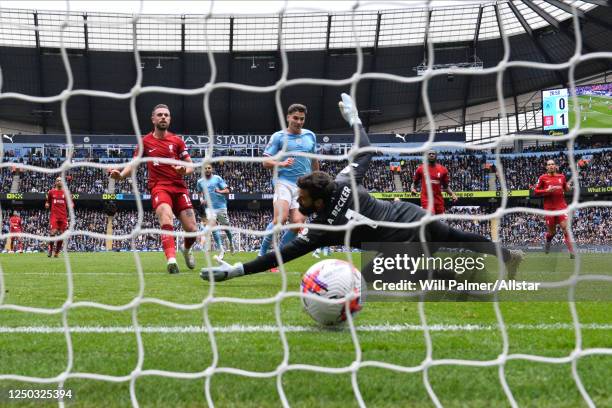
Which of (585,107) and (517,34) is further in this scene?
(517,34)

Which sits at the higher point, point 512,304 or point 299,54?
point 299,54

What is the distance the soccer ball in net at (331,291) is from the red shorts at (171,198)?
12.3ft

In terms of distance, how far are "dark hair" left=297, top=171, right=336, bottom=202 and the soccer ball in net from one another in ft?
2.04

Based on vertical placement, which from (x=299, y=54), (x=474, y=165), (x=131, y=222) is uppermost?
(x=299, y=54)

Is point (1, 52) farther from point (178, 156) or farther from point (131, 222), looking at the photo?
point (178, 156)

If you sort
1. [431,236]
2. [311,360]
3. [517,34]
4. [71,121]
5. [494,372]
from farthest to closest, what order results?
[71,121] → [517,34] → [431,236] → [311,360] → [494,372]

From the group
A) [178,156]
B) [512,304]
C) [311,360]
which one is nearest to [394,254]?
[512,304]

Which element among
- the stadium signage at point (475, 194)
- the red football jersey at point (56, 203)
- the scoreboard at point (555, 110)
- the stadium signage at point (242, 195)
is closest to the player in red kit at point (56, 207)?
the red football jersey at point (56, 203)

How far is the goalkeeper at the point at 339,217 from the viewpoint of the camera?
3.95 m

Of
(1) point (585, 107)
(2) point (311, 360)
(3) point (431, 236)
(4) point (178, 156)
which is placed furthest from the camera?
(1) point (585, 107)

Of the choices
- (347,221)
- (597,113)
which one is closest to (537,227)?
(597,113)

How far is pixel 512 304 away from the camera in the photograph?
4727 millimetres

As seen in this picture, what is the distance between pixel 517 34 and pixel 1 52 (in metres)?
28.8

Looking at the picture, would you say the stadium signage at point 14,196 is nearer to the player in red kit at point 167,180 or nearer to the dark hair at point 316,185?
the player in red kit at point 167,180
